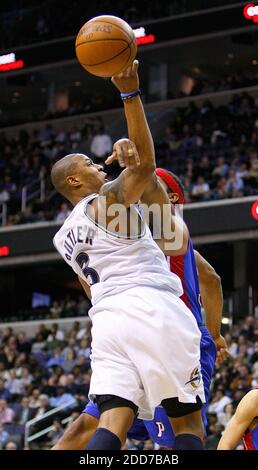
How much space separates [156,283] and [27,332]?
18.5 meters

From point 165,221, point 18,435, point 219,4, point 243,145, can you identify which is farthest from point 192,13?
point 165,221

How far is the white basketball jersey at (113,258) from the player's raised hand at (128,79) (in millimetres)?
635

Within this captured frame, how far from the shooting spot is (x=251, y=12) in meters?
Answer: 20.3

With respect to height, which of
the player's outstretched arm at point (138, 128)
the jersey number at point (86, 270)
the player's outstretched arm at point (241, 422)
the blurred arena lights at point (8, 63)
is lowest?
the player's outstretched arm at point (241, 422)

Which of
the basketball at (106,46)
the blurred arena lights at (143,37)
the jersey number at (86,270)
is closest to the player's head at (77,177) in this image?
the jersey number at (86,270)

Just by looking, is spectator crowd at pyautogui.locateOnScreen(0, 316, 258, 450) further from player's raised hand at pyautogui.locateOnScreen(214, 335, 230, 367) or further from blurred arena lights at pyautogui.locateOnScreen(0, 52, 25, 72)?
player's raised hand at pyautogui.locateOnScreen(214, 335, 230, 367)

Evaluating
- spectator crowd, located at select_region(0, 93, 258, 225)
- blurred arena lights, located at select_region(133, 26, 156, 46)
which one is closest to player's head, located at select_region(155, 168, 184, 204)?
spectator crowd, located at select_region(0, 93, 258, 225)

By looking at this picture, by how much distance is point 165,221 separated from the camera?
5359 millimetres

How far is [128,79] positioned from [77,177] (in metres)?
0.77

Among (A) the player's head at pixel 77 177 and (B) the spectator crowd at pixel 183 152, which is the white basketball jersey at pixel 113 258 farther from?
(B) the spectator crowd at pixel 183 152

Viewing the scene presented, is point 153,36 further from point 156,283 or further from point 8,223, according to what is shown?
point 156,283

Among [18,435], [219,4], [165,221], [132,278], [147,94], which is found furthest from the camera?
[147,94]

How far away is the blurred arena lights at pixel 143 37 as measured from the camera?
22.3m

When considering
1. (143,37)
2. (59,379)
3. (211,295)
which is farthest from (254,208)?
(211,295)
